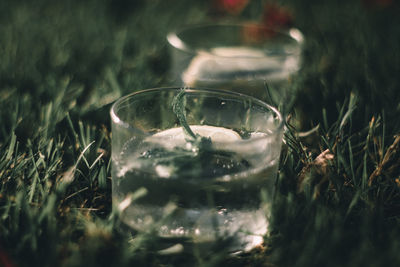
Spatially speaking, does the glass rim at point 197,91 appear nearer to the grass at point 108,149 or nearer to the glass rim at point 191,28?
the grass at point 108,149

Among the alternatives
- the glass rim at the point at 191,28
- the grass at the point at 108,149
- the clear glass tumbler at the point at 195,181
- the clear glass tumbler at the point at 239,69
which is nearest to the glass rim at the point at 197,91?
the clear glass tumbler at the point at 195,181

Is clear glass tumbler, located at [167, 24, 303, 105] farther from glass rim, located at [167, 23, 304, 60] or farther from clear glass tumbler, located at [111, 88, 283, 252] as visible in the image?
clear glass tumbler, located at [111, 88, 283, 252]

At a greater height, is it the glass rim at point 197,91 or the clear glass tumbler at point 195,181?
the glass rim at point 197,91

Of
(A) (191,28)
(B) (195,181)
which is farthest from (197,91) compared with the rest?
(A) (191,28)

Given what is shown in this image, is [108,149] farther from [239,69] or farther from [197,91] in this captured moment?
[239,69]

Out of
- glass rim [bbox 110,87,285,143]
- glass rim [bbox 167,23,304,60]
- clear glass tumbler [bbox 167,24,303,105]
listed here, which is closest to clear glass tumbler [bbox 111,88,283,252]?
glass rim [bbox 110,87,285,143]

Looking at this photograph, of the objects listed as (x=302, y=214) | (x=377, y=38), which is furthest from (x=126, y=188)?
(x=377, y=38)
